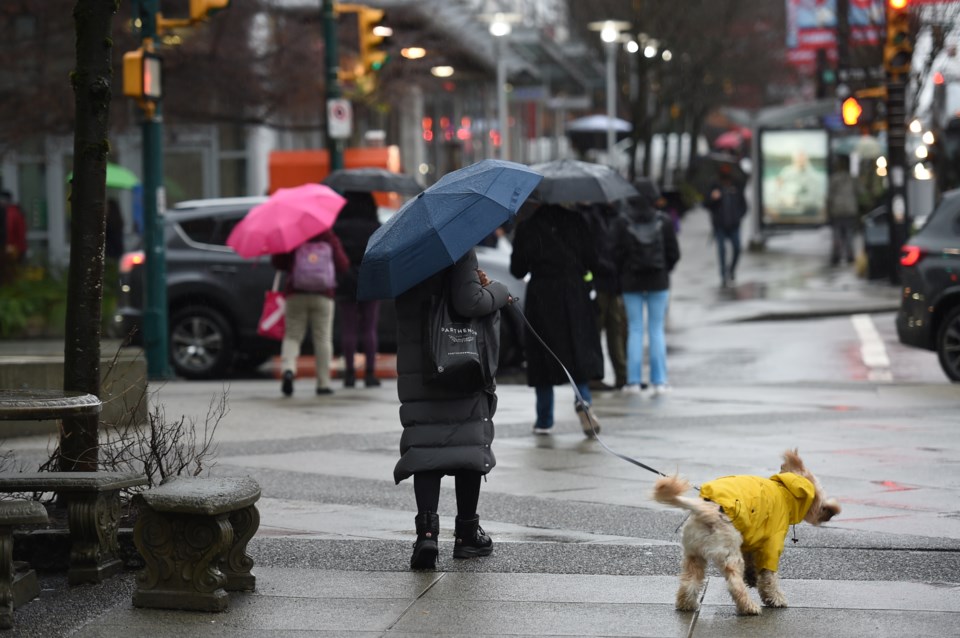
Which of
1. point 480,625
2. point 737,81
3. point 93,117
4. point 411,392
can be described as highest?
point 737,81

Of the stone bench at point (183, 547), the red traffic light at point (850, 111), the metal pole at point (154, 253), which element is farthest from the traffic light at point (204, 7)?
the red traffic light at point (850, 111)

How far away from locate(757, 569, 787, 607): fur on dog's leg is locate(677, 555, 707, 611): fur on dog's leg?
0.26 metres

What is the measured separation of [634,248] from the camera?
14.2 metres

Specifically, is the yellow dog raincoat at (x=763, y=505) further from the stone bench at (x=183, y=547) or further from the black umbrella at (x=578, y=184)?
the black umbrella at (x=578, y=184)

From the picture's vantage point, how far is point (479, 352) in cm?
723

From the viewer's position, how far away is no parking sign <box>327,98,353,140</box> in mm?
20844

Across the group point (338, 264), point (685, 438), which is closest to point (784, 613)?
point (685, 438)

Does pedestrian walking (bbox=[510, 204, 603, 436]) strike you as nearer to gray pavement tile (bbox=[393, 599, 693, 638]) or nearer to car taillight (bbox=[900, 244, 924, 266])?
car taillight (bbox=[900, 244, 924, 266])

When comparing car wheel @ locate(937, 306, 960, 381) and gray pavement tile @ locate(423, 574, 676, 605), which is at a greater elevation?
car wheel @ locate(937, 306, 960, 381)

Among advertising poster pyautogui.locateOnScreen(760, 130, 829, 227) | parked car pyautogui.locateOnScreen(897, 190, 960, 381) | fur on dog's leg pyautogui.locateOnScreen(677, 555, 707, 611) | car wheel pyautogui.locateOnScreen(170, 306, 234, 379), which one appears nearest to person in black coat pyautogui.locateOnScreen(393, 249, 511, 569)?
fur on dog's leg pyautogui.locateOnScreen(677, 555, 707, 611)

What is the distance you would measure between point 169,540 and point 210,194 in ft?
92.4

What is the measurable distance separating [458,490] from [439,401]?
46 centimetres

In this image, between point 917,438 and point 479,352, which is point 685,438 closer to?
point 917,438

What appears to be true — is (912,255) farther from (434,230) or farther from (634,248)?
(434,230)
